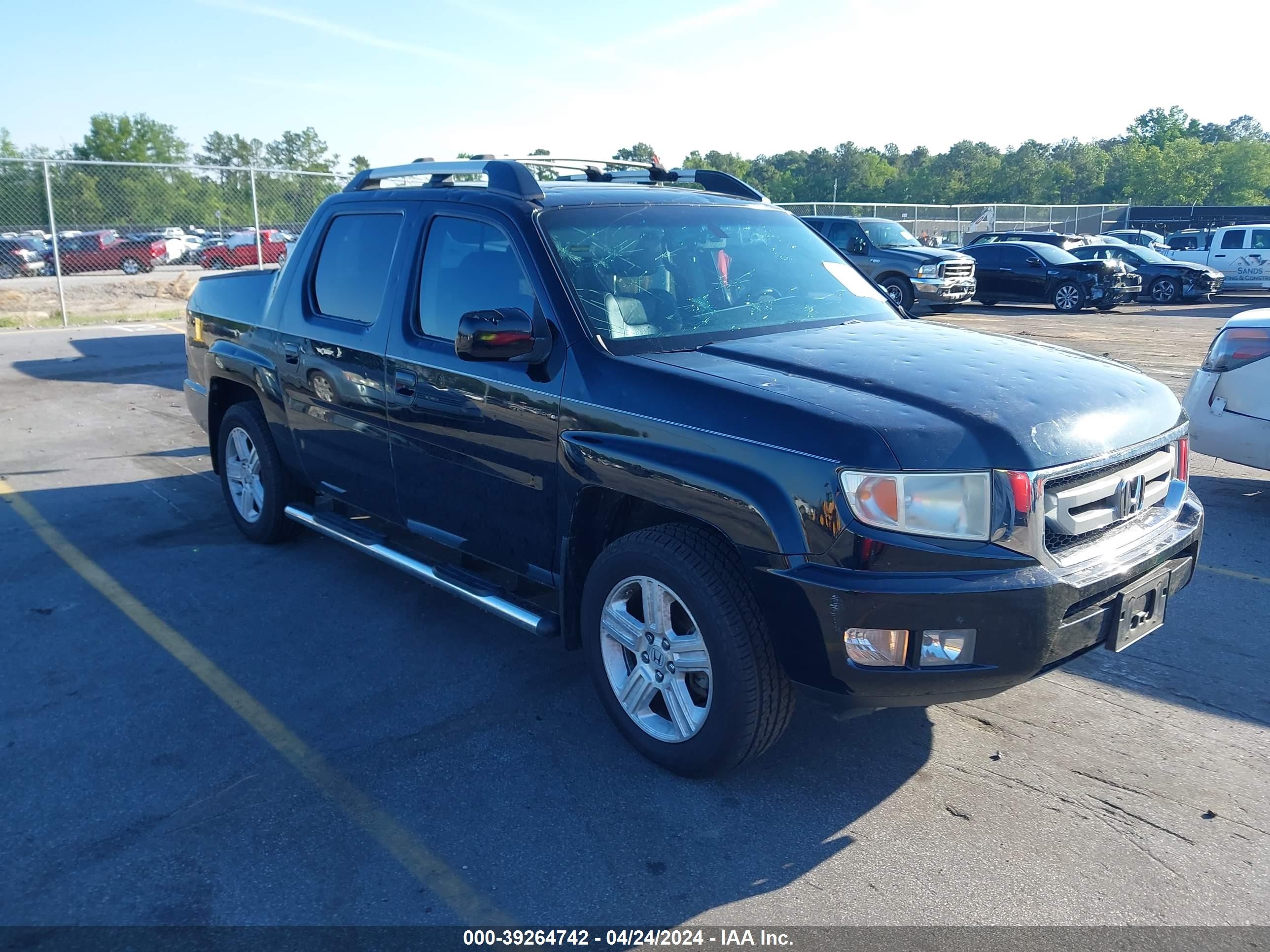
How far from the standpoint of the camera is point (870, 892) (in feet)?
9.48

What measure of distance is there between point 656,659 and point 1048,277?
860 inches

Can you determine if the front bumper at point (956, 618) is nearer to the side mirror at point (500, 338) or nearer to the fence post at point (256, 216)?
the side mirror at point (500, 338)

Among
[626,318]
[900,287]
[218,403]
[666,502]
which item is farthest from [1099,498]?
[900,287]

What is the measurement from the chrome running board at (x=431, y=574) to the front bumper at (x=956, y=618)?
1184 millimetres

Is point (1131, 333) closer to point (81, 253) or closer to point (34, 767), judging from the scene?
point (34, 767)

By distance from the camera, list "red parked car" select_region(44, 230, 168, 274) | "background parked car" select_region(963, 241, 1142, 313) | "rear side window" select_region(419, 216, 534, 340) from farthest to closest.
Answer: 1. "background parked car" select_region(963, 241, 1142, 313)
2. "red parked car" select_region(44, 230, 168, 274)
3. "rear side window" select_region(419, 216, 534, 340)

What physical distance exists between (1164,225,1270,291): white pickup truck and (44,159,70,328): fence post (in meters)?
25.6

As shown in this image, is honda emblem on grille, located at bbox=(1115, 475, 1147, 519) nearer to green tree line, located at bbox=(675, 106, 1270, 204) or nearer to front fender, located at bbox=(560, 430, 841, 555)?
front fender, located at bbox=(560, 430, 841, 555)

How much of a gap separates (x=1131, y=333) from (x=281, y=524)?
1595cm

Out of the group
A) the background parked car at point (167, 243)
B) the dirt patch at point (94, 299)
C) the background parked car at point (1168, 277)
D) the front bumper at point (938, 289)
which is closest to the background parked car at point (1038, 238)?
the background parked car at point (1168, 277)

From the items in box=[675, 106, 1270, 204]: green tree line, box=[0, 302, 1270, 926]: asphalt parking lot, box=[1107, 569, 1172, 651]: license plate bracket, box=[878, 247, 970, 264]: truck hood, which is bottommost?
box=[0, 302, 1270, 926]: asphalt parking lot

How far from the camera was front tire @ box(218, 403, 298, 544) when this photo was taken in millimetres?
5629

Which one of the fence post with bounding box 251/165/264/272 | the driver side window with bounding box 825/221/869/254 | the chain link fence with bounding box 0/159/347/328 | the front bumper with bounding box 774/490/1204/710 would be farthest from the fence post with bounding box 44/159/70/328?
the front bumper with bounding box 774/490/1204/710

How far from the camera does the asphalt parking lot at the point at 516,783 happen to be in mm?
2879
